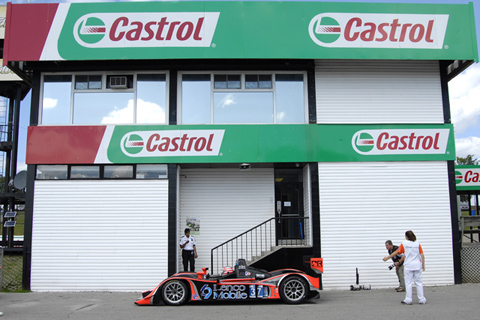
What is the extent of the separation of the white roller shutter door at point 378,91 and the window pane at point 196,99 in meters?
3.40

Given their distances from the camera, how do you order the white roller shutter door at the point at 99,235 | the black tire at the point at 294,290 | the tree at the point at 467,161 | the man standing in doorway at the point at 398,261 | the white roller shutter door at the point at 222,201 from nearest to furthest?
the black tire at the point at 294,290, the man standing in doorway at the point at 398,261, the white roller shutter door at the point at 99,235, the white roller shutter door at the point at 222,201, the tree at the point at 467,161

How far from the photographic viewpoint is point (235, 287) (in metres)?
9.30

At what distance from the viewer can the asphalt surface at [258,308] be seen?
8141 millimetres

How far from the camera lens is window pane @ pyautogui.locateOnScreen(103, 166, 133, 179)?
481 inches

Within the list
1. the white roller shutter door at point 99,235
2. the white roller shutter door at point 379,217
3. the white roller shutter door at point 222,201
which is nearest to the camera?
the white roller shutter door at point 99,235

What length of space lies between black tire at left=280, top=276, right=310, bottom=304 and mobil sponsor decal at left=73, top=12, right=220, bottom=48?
7004 mm

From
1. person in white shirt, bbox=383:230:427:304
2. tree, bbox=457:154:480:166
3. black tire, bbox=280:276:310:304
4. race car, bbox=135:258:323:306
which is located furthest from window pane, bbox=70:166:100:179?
tree, bbox=457:154:480:166

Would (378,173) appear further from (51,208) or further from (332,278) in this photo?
(51,208)

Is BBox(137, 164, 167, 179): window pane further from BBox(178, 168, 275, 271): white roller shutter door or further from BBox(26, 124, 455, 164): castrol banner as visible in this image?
BBox(178, 168, 275, 271): white roller shutter door

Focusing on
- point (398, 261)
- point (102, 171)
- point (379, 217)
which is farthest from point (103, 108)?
point (398, 261)

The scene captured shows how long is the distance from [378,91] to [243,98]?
4188 millimetres

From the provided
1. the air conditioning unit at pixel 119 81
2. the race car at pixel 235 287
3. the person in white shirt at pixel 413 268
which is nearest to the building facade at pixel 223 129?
the air conditioning unit at pixel 119 81

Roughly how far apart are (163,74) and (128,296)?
6538mm

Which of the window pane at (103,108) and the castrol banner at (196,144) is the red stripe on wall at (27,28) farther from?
the castrol banner at (196,144)
